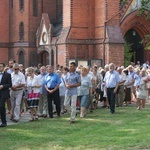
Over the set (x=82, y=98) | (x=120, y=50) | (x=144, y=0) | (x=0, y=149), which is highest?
(x=144, y=0)

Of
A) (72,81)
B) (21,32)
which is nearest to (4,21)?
(21,32)

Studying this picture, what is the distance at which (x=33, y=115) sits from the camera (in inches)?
579

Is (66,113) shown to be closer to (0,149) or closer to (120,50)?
(0,149)

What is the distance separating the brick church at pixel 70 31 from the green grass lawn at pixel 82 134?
56.5ft

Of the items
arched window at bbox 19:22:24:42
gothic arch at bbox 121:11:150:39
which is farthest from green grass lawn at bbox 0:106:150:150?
arched window at bbox 19:22:24:42

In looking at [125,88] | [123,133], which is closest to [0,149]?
[123,133]

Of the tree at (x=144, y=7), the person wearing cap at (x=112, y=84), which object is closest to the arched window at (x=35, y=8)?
the tree at (x=144, y=7)

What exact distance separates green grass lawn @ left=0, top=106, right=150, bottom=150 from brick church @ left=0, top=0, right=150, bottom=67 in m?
17.2

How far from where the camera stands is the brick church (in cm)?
3219

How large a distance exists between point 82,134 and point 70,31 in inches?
842

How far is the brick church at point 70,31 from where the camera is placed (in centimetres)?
3219

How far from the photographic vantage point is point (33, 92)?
14867 millimetres

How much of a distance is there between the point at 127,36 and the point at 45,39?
7.67 metres

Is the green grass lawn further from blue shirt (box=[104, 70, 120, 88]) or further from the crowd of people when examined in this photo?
blue shirt (box=[104, 70, 120, 88])
